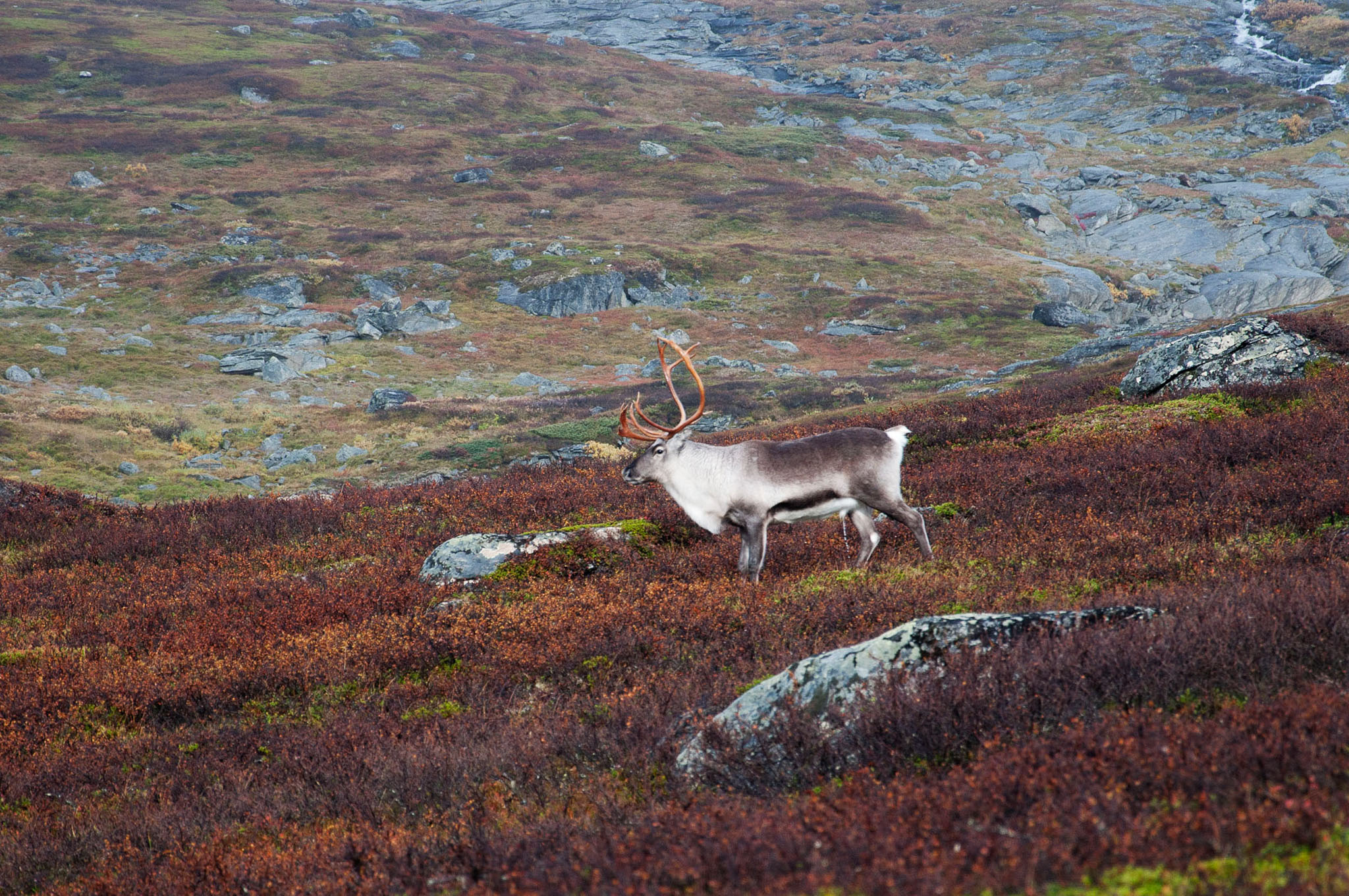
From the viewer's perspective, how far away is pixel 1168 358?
59.5ft

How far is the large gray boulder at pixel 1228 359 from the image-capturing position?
16.9 meters

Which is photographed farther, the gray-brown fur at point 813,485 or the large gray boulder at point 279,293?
the large gray boulder at point 279,293

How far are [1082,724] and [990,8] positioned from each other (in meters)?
155

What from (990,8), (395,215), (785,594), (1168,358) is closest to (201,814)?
(785,594)

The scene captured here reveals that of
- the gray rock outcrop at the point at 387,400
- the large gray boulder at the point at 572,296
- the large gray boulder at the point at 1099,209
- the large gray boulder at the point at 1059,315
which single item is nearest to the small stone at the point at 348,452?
the gray rock outcrop at the point at 387,400

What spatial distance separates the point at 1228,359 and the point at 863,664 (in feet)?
52.0

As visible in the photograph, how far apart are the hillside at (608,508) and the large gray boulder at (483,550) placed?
313mm

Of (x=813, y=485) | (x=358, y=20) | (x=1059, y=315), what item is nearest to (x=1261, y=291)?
(x=1059, y=315)

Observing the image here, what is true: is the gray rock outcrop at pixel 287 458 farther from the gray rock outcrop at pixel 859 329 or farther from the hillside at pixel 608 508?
the gray rock outcrop at pixel 859 329

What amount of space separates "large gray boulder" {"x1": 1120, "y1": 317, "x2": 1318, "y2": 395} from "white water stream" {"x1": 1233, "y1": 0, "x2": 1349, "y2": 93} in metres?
99.9

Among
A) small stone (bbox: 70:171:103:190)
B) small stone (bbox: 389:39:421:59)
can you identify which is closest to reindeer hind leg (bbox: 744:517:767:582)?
small stone (bbox: 70:171:103:190)

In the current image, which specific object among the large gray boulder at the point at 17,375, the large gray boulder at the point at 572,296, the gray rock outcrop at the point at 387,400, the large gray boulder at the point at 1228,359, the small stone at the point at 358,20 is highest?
the small stone at the point at 358,20

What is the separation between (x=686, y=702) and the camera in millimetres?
6219

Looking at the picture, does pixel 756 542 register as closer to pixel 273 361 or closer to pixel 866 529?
pixel 866 529
